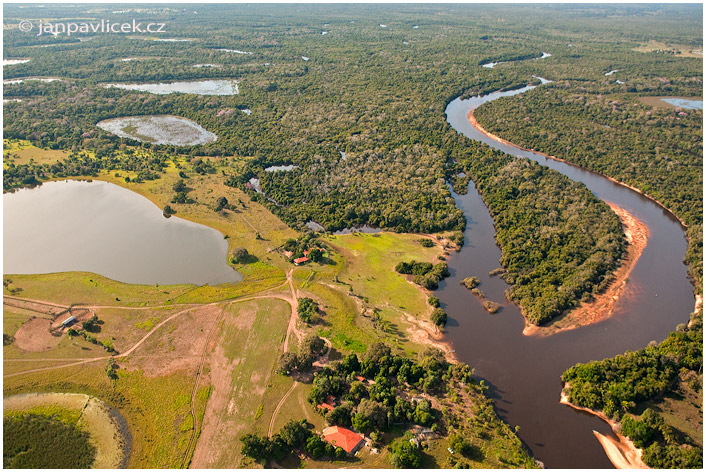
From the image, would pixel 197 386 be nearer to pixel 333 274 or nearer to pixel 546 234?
pixel 333 274

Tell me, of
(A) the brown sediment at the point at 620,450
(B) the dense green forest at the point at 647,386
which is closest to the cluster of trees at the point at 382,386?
(B) the dense green forest at the point at 647,386

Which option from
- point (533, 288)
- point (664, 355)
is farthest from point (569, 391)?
point (533, 288)

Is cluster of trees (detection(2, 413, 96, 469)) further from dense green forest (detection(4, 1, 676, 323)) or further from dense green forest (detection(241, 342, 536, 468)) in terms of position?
dense green forest (detection(4, 1, 676, 323))

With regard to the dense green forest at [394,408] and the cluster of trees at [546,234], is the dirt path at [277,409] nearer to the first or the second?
the dense green forest at [394,408]

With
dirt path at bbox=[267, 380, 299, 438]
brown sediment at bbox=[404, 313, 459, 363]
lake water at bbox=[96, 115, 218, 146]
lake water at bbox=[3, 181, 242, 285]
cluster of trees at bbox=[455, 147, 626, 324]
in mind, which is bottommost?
dirt path at bbox=[267, 380, 299, 438]

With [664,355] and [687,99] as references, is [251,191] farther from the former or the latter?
[687,99]

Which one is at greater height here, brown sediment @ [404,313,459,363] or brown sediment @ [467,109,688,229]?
brown sediment @ [467,109,688,229]

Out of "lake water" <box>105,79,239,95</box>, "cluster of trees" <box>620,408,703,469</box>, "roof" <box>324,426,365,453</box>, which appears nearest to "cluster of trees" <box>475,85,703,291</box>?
"cluster of trees" <box>620,408,703,469</box>

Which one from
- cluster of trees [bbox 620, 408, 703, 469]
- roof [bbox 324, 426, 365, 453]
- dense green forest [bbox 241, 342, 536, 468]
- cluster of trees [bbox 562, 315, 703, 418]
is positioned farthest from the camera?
cluster of trees [bbox 562, 315, 703, 418]
